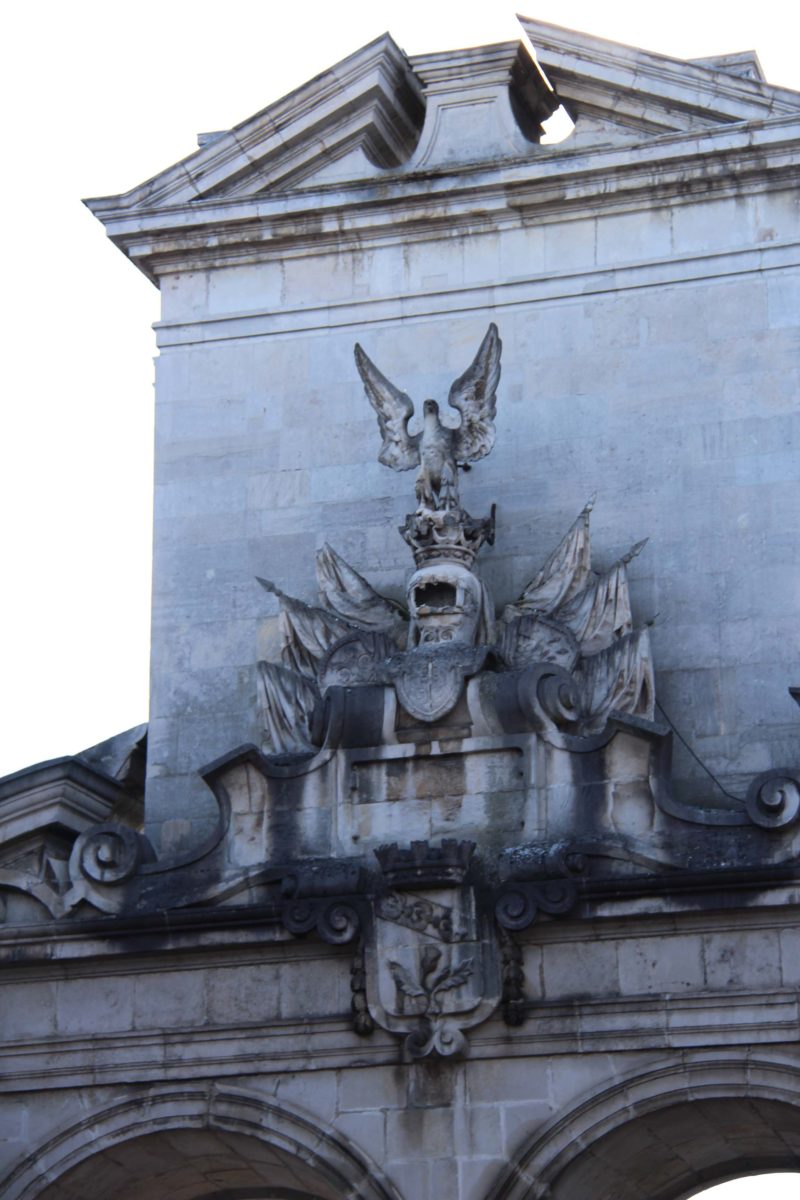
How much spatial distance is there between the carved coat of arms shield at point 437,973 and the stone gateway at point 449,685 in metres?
0.02

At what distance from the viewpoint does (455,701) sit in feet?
66.5

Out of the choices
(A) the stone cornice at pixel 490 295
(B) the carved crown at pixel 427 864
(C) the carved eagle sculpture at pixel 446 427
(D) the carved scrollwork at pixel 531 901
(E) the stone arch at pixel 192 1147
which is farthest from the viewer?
(A) the stone cornice at pixel 490 295

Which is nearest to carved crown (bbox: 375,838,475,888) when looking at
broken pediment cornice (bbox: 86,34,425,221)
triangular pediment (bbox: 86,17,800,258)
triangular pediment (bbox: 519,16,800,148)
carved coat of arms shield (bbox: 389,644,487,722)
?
carved coat of arms shield (bbox: 389,644,487,722)

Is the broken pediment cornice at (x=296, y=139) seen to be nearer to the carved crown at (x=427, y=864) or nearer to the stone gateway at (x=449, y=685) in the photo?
the stone gateway at (x=449, y=685)

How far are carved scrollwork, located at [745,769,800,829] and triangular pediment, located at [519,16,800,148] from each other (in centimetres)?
574

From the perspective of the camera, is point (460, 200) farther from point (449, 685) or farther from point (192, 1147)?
point (192, 1147)

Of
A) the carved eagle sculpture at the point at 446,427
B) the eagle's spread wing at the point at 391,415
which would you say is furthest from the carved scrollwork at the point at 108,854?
the eagle's spread wing at the point at 391,415

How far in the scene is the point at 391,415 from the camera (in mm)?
21750

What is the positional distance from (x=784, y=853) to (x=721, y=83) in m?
6.62

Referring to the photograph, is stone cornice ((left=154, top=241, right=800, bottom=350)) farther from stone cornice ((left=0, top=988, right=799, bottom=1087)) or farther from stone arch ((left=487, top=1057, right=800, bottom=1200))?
stone arch ((left=487, top=1057, right=800, bottom=1200))

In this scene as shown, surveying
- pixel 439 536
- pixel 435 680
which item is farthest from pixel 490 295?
pixel 435 680

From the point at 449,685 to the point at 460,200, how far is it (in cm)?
473

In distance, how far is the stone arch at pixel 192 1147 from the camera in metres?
19.8

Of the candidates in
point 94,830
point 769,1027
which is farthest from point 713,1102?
point 94,830
